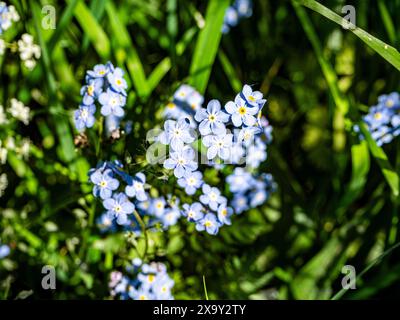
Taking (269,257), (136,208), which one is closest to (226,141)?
(136,208)

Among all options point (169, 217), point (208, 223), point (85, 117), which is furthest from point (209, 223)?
point (85, 117)

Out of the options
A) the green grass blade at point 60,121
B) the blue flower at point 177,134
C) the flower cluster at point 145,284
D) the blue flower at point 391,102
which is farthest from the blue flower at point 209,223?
the blue flower at point 391,102

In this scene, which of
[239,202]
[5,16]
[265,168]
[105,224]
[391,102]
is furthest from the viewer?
[265,168]

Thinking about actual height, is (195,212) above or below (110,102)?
Result: below

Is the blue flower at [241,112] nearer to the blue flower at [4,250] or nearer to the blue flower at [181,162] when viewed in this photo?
the blue flower at [181,162]

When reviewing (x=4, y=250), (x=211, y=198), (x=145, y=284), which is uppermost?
(x=4, y=250)

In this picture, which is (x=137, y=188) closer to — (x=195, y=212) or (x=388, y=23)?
(x=195, y=212)

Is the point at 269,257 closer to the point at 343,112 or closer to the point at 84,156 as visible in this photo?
the point at 343,112
